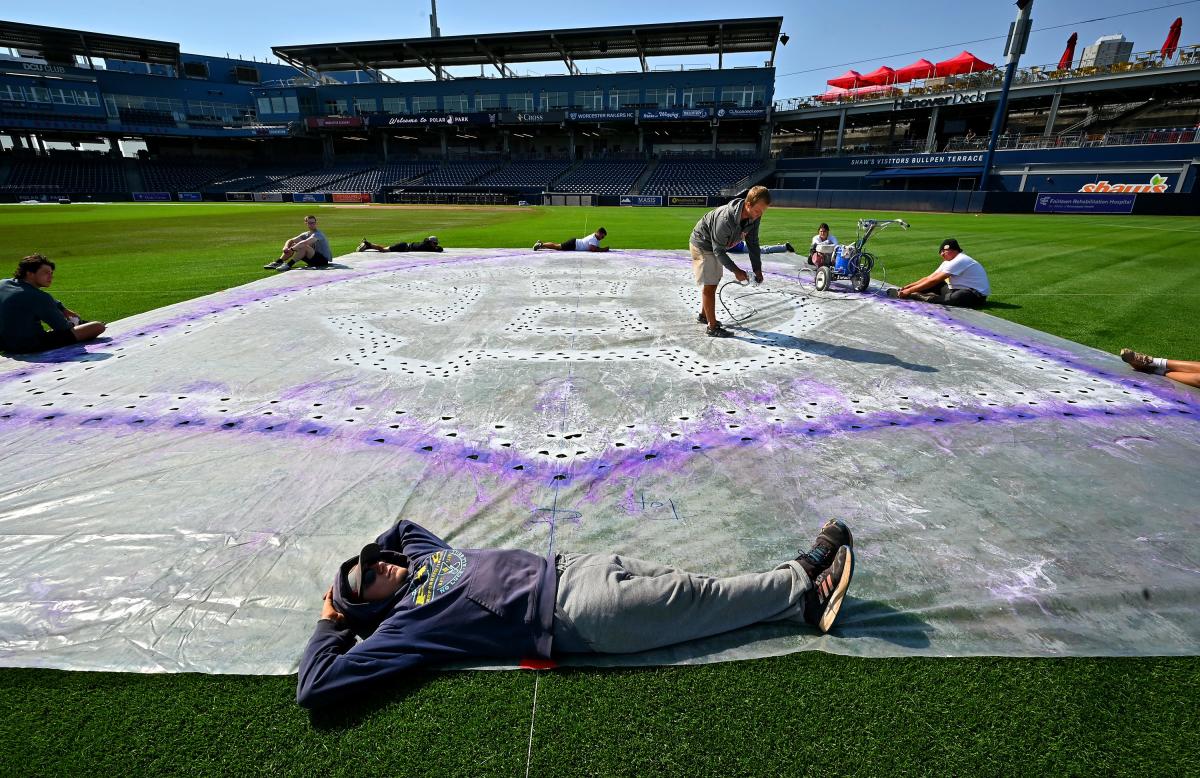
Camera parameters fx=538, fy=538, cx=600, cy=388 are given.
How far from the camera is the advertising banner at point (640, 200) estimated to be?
44812 mm

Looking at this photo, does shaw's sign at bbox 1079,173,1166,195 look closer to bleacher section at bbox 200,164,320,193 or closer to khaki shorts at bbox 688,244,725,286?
khaki shorts at bbox 688,244,725,286

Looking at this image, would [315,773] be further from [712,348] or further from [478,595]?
[712,348]

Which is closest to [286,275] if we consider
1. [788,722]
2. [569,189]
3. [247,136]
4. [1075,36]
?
[788,722]

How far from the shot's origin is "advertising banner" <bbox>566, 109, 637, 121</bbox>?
54.0 metres

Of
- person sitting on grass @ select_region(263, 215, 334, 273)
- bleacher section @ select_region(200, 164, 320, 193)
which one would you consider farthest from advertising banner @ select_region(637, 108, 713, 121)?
person sitting on grass @ select_region(263, 215, 334, 273)

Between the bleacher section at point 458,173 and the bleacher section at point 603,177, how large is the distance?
9085mm

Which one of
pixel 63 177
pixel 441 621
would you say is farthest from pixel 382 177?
pixel 441 621

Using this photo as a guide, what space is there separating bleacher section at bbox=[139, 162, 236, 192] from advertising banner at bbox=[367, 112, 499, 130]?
19771 millimetres

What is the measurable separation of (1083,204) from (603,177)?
36.0m

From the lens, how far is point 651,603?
236 centimetres

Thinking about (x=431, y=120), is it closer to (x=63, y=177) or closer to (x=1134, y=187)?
(x=63, y=177)

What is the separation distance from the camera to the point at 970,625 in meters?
2.48

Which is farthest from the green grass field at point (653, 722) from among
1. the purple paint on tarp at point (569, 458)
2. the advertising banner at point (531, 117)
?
the advertising banner at point (531, 117)

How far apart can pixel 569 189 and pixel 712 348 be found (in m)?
46.1
